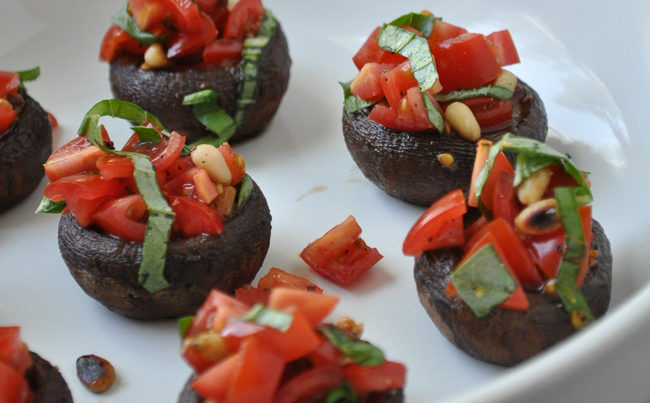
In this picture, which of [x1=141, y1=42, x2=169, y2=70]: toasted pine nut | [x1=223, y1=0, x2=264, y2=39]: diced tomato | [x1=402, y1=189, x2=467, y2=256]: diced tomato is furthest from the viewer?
[x1=223, y1=0, x2=264, y2=39]: diced tomato

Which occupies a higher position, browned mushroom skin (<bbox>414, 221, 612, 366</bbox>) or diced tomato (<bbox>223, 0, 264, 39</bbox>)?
diced tomato (<bbox>223, 0, 264, 39</bbox>)

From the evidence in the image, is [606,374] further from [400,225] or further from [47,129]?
[47,129]

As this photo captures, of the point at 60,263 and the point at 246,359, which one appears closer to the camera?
the point at 246,359

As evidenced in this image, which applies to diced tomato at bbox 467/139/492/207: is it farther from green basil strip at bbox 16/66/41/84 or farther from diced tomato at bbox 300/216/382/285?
green basil strip at bbox 16/66/41/84

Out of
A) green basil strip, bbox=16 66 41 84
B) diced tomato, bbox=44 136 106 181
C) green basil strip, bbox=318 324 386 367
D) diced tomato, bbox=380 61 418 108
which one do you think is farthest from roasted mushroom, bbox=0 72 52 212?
green basil strip, bbox=318 324 386 367

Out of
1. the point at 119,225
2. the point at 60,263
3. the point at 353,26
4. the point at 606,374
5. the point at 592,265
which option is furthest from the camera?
the point at 353,26

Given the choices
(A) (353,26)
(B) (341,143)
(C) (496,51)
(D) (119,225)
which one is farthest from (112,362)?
(A) (353,26)

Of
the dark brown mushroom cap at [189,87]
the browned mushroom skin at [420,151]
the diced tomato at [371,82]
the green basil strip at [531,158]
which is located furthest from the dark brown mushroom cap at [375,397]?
the dark brown mushroom cap at [189,87]

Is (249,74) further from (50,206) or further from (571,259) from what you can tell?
(571,259)
